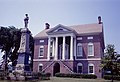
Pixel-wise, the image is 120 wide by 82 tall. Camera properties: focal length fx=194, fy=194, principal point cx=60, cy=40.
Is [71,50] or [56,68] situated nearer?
[71,50]

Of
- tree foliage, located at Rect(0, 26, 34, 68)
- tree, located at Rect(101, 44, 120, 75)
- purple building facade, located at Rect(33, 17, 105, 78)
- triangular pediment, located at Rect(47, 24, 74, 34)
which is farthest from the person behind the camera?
tree foliage, located at Rect(0, 26, 34, 68)

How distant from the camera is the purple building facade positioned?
40312 mm

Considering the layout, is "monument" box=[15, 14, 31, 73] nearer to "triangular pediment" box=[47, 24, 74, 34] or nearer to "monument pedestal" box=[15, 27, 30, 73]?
"monument pedestal" box=[15, 27, 30, 73]

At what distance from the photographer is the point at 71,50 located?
41.4 m

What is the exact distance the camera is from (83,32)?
4228cm

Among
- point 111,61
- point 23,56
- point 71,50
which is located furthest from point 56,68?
point 111,61

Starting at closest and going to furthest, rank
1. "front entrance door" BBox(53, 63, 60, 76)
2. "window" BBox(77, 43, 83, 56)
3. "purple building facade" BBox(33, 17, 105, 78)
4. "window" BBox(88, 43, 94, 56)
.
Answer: "purple building facade" BBox(33, 17, 105, 78) < "window" BBox(88, 43, 94, 56) < "window" BBox(77, 43, 83, 56) < "front entrance door" BBox(53, 63, 60, 76)

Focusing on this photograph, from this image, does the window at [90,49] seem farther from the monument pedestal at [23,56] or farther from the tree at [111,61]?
the monument pedestal at [23,56]

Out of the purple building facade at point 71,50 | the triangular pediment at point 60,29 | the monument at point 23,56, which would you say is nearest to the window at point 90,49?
the purple building facade at point 71,50

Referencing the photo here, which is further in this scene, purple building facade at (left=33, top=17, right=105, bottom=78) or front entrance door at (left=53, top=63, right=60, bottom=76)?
front entrance door at (left=53, top=63, right=60, bottom=76)

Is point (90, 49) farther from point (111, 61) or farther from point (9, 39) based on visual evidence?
point (9, 39)

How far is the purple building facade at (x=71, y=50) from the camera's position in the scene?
40.3m

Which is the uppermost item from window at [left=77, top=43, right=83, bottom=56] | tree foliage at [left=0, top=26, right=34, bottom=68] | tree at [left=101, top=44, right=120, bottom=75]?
tree foliage at [left=0, top=26, right=34, bottom=68]

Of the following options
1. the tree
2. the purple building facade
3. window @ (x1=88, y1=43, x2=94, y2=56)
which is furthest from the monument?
window @ (x1=88, y1=43, x2=94, y2=56)
